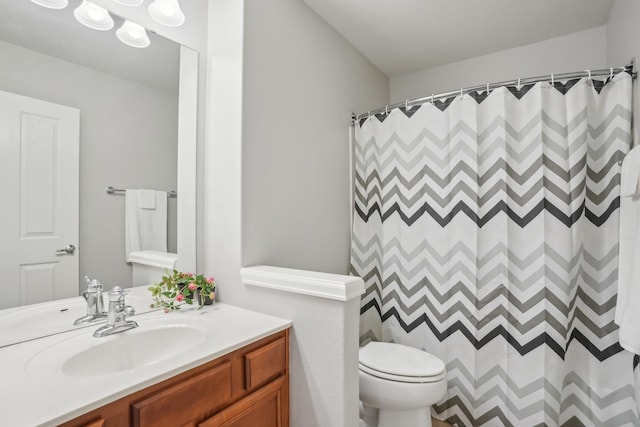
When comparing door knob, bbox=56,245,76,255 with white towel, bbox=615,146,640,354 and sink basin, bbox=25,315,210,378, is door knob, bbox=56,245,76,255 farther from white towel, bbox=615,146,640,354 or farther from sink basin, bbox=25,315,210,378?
white towel, bbox=615,146,640,354

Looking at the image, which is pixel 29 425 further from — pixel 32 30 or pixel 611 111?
pixel 611 111

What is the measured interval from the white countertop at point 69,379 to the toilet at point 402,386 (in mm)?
639

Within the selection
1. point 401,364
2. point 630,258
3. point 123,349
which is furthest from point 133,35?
point 630,258

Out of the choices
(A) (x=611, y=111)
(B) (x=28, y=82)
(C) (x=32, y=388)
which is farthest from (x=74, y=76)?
(A) (x=611, y=111)

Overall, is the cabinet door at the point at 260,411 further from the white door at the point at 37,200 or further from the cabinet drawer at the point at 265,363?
the white door at the point at 37,200

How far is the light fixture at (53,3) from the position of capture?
3.92 feet

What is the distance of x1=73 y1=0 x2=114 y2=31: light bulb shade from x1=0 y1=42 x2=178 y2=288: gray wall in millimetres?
188

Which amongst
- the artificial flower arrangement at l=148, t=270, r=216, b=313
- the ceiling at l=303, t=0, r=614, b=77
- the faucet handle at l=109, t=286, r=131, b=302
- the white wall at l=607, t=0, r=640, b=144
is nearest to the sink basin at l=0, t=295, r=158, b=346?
the faucet handle at l=109, t=286, r=131, b=302

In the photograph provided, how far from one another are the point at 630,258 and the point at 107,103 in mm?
2265

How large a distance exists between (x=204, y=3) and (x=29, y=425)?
1.82 metres

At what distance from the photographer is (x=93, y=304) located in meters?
1.26

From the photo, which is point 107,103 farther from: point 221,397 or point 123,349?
point 221,397

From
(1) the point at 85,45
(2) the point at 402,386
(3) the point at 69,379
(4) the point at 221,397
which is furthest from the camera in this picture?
(2) the point at 402,386

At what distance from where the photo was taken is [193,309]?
1489 mm
